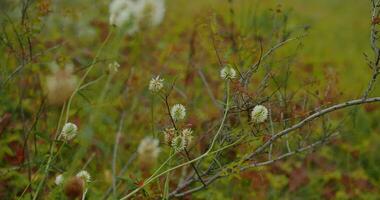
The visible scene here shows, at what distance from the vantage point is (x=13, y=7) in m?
2.77

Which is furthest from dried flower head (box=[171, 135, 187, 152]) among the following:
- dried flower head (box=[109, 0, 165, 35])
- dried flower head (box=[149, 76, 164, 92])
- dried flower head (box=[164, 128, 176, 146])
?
dried flower head (box=[109, 0, 165, 35])

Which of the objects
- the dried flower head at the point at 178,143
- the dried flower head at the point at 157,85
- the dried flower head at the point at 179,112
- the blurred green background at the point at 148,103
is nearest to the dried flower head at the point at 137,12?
the blurred green background at the point at 148,103

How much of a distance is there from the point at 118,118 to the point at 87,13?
1900mm

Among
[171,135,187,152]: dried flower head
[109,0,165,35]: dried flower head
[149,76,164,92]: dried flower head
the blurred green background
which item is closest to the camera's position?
[171,135,187,152]: dried flower head

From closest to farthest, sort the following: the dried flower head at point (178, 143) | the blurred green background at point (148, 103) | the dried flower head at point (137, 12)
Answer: the dried flower head at point (178, 143) < the dried flower head at point (137, 12) < the blurred green background at point (148, 103)

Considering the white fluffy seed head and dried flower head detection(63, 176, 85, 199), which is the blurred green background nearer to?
dried flower head detection(63, 176, 85, 199)

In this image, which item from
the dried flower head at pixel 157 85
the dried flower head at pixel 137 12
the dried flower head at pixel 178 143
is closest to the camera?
the dried flower head at pixel 178 143

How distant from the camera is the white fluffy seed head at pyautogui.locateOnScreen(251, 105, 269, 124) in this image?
1.90 meters

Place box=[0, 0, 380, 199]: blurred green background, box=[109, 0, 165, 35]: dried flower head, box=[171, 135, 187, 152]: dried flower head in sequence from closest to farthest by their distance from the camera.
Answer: box=[171, 135, 187, 152]: dried flower head
box=[109, 0, 165, 35]: dried flower head
box=[0, 0, 380, 199]: blurred green background

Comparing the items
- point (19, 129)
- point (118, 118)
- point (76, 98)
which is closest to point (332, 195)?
point (118, 118)

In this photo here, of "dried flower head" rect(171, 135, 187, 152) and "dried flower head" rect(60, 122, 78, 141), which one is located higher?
"dried flower head" rect(60, 122, 78, 141)

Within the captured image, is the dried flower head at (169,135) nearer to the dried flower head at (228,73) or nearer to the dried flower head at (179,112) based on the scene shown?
the dried flower head at (179,112)

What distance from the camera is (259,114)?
1.90 m

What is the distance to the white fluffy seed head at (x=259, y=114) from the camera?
190cm
